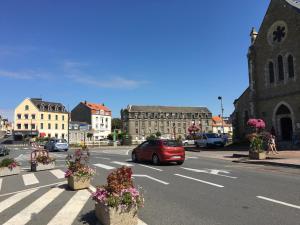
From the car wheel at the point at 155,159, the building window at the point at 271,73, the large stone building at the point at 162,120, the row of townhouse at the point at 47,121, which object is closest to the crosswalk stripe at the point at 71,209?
the car wheel at the point at 155,159

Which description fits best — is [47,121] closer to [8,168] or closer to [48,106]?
[48,106]

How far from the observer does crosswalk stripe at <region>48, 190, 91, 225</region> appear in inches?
272

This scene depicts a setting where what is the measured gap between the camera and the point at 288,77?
117 feet

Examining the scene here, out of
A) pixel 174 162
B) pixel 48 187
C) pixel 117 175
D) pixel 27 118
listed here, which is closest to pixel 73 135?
pixel 27 118

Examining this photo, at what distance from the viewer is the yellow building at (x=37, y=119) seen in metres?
85.7

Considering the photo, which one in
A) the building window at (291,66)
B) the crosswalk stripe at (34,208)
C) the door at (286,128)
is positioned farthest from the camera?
the door at (286,128)

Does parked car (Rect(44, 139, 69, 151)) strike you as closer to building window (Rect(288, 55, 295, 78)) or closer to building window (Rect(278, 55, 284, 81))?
building window (Rect(278, 55, 284, 81))

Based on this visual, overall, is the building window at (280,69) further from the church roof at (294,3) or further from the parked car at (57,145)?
the parked car at (57,145)

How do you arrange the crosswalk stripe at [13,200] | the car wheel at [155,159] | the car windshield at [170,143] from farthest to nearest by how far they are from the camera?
the car wheel at [155,159]
the car windshield at [170,143]
the crosswalk stripe at [13,200]

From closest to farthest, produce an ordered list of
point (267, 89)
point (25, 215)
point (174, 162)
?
point (25, 215) < point (174, 162) < point (267, 89)

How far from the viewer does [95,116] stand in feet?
343

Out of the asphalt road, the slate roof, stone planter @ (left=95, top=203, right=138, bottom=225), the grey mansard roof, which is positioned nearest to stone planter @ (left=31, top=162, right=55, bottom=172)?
the asphalt road

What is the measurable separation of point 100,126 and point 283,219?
10193 cm

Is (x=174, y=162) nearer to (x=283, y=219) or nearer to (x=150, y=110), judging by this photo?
(x=283, y=219)
